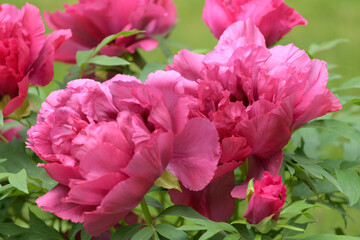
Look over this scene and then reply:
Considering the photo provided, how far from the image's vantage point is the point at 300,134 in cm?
81

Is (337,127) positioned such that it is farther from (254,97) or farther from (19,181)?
(19,181)

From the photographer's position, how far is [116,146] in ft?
1.56

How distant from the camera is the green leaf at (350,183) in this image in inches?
23.1

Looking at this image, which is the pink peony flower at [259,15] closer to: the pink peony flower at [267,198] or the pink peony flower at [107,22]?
the pink peony flower at [107,22]

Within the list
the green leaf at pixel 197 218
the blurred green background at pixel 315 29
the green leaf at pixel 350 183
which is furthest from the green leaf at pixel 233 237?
the blurred green background at pixel 315 29

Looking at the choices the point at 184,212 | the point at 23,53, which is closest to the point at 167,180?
the point at 184,212

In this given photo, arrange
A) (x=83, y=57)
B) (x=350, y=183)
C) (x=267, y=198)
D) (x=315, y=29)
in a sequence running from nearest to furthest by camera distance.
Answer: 1. (x=267, y=198)
2. (x=350, y=183)
3. (x=83, y=57)
4. (x=315, y=29)

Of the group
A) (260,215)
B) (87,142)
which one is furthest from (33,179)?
(260,215)

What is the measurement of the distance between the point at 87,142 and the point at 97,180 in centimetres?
4

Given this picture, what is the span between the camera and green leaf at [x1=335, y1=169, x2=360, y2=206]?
59 centimetres

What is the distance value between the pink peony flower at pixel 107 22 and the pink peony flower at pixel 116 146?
10.7 inches

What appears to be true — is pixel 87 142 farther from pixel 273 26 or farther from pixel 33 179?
pixel 273 26

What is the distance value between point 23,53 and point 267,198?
350mm

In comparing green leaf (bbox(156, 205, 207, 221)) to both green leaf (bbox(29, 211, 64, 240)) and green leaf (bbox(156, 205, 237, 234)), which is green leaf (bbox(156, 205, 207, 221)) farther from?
green leaf (bbox(29, 211, 64, 240))
